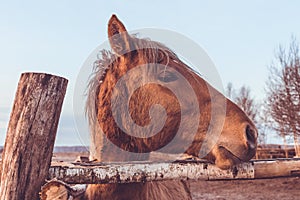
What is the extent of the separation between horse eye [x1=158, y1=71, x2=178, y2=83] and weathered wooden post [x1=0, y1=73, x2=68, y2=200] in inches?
31.8

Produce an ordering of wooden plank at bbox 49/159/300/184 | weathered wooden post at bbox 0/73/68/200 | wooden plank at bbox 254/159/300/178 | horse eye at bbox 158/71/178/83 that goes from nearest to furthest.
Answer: weathered wooden post at bbox 0/73/68/200
wooden plank at bbox 49/159/300/184
wooden plank at bbox 254/159/300/178
horse eye at bbox 158/71/178/83

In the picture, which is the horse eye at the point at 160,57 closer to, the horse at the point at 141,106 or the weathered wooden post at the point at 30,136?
the horse at the point at 141,106

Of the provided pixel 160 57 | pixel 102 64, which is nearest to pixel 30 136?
pixel 102 64

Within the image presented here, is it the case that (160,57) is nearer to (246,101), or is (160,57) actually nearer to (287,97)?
(287,97)

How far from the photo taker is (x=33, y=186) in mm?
1998

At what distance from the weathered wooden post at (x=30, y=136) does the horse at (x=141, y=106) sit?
2.06 feet

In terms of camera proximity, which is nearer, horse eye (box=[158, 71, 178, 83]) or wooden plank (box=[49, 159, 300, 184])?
wooden plank (box=[49, 159, 300, 184])

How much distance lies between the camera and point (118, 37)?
2.71m

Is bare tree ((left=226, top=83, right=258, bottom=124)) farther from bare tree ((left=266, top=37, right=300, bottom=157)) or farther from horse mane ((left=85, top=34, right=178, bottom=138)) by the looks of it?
horse mane ((left=85, top=34, right=178, bottom=138))

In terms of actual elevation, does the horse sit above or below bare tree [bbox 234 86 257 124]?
below

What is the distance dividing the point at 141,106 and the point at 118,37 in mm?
568

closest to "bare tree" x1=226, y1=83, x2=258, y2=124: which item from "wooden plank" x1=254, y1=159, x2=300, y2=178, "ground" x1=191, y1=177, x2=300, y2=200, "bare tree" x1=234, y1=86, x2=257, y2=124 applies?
"bare tree" x1=234, y1=86, x2=257, y2=124

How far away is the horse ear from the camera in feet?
8.78

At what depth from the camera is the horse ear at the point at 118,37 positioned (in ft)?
8.78
